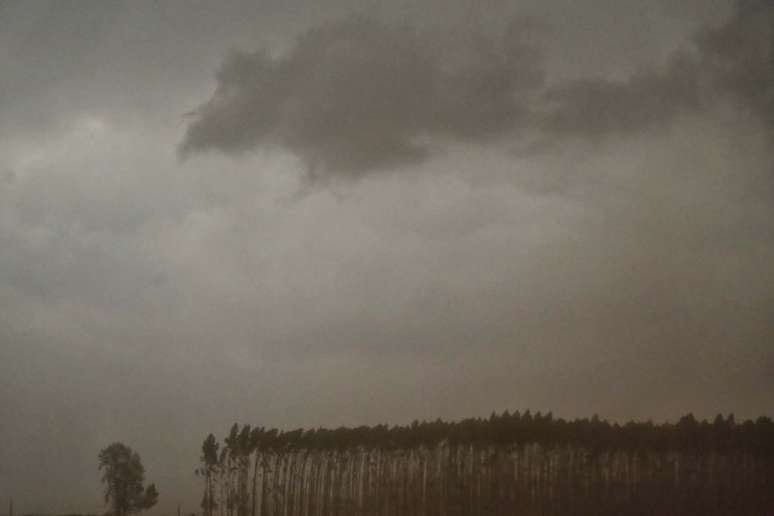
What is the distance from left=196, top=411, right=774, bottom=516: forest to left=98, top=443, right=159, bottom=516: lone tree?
9416mm

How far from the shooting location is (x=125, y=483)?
249 feet

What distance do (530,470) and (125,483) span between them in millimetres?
34892

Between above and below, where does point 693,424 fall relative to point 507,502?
above

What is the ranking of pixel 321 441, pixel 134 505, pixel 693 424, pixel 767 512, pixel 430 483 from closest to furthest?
1. pixel 767 512
2. pixel 693 424
3. pixel 430 483
4. pixel 321 441
5. pixel 134 505

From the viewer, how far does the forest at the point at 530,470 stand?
59250 mm

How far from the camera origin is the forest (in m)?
59.2

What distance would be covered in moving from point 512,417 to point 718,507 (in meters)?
14.7

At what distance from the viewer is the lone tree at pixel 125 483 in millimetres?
74750

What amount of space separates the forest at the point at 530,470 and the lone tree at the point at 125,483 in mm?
9416

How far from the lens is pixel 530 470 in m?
63.2

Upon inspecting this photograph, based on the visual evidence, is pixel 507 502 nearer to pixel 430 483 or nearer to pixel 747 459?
pixel 430 483

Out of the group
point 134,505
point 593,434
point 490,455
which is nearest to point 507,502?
point 490,455

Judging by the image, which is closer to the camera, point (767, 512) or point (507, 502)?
point (767, 512)

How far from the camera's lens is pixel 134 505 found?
7631 cm
